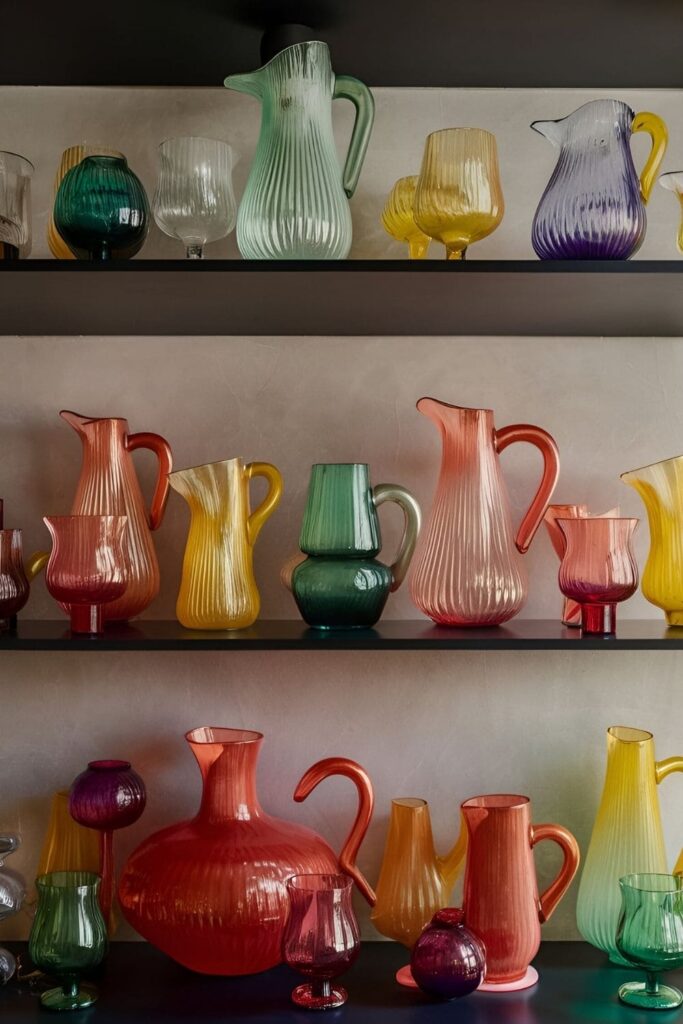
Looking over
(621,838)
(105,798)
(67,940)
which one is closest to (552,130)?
(621,838)

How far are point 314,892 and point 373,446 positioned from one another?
56 cm

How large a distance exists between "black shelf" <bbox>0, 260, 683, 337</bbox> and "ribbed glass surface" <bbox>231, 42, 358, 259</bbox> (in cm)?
6

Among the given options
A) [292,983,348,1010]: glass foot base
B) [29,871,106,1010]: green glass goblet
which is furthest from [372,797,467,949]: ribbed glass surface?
[29,871,106,1010]: green glass goblet

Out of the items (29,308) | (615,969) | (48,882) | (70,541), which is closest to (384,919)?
(615,969)

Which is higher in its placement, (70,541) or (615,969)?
(70,541)

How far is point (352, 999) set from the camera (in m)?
1.12

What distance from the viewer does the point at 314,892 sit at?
3.50 feet

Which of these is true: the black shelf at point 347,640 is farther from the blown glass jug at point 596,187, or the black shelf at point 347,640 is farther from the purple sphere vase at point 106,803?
the blown glass jug at point 596,187

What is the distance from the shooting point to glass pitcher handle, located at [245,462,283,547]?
48.9 inches

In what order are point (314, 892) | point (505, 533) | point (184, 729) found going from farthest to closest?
point (184, 729) → point (505, 533) → point (314, 892)

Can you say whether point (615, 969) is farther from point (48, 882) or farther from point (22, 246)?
point (22, 246)

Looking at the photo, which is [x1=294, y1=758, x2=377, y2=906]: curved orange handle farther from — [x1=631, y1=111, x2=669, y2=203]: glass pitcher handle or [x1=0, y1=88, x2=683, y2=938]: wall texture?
[x1=631, y1=111, x2=669, y2=203]: glass pitcher handle

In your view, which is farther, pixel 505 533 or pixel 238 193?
pixel 238 193

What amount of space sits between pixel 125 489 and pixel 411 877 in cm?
57
